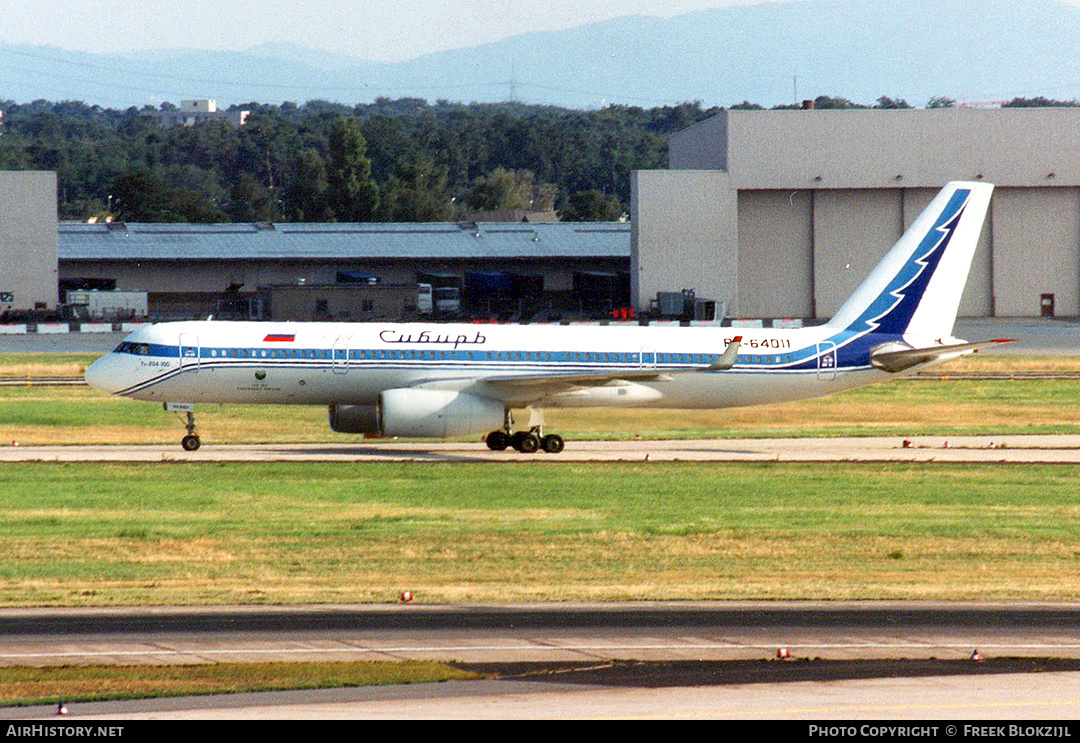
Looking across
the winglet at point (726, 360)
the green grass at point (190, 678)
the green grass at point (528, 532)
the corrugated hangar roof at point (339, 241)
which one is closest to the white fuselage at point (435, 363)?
the winglet at point (726, 360)

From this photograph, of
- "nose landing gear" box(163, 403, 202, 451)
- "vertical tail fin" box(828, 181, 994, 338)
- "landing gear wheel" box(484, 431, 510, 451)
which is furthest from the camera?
"vertical tail fin" box(828, 181, 994, 338)

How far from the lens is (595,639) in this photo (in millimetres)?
23609

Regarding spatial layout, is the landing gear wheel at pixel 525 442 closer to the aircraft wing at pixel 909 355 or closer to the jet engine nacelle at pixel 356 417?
the jet engine nacelle at pixel 356 417

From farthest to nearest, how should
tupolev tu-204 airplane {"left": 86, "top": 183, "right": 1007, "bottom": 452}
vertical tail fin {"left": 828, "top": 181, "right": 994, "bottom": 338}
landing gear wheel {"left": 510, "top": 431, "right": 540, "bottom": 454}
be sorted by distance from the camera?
vertical tail fin {"left": 828, "top": 181, "right": 994, "bottom": 338}
landing gear wheel {"left": 510, "top": 431, "right": 540, "bottom": 454}
tupolev tu-204 airplane {"left": 86, "top": 183, "right": 1007, "bottom": 452}

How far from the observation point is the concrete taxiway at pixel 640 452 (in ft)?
151

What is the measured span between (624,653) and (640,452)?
26634 millimetres

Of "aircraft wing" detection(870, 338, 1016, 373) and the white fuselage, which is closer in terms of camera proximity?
the white fuselage

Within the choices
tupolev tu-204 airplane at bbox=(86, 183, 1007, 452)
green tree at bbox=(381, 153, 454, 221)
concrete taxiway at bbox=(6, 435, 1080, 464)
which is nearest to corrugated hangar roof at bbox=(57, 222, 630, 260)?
green tree at bbox=(381, 153, 454, 221)

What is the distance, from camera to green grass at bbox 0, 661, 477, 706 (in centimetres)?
1975

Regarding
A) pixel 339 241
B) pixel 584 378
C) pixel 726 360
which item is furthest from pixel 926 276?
pixel 339 241

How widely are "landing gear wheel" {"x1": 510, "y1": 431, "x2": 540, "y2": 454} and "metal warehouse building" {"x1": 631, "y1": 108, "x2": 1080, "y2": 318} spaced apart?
64.8 m

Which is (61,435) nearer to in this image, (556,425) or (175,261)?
(556,425)

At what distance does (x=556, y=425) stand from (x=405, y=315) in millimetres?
72573

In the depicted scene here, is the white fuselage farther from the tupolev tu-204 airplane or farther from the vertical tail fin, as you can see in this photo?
the vertical tail fin
